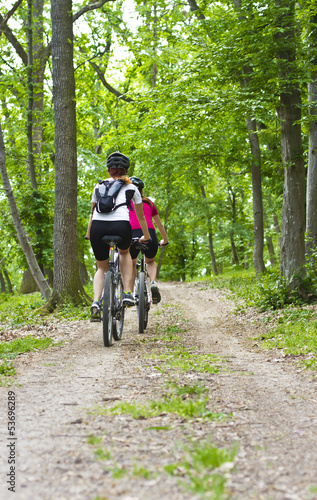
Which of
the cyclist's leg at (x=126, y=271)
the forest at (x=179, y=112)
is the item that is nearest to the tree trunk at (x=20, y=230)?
the forest at (x=179, y=112)

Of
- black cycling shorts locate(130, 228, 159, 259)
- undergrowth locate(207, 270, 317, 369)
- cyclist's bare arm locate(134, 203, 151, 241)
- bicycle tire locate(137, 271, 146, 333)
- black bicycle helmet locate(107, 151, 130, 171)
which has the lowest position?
undergrowth locate(207, 270, 317, 369)

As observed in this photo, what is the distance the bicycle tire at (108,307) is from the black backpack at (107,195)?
892mm

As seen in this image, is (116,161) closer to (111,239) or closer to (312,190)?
(111,239)

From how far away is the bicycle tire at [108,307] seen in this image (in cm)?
549

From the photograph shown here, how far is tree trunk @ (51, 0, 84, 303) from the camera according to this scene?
9930 millimetres

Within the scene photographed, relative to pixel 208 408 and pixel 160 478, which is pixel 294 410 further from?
pixel 160 478

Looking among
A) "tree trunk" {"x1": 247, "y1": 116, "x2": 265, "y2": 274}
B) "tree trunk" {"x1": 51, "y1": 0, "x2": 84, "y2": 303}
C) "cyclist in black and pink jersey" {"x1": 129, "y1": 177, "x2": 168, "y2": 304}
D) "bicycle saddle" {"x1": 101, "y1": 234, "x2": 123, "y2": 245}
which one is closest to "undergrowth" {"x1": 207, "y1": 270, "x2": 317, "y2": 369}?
"cyclist in black and pink jersey" {"x1": 129, "y1": 177, "x2": 168, "y2": 304}

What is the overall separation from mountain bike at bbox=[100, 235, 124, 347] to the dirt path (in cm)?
47

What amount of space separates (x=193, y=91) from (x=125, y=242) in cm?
554

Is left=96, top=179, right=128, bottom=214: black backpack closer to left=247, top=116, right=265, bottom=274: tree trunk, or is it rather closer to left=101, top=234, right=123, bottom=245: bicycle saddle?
left=101, top=234, right=123, bottom=245: bicycle saddle

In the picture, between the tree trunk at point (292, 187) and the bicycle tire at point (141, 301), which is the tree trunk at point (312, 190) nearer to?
the tree trunk at point (292, 187)

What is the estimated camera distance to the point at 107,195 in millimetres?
5453

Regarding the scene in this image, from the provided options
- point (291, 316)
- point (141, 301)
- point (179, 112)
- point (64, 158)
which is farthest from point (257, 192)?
point (141, 301)

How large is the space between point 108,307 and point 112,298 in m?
0.27
